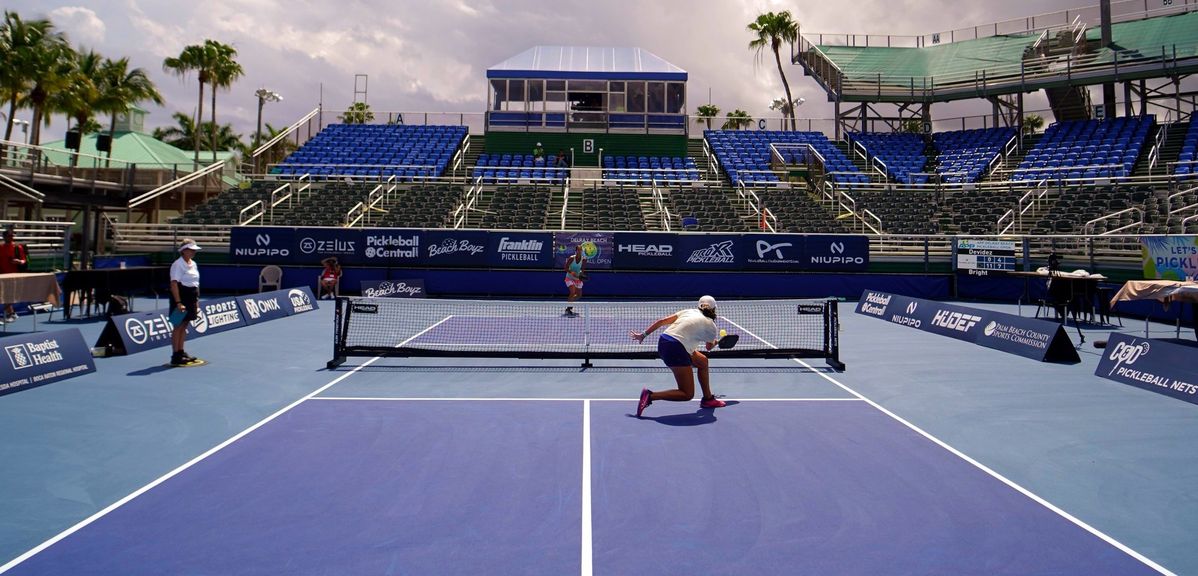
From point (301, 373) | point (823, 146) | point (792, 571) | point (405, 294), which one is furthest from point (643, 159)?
point (792, 571)

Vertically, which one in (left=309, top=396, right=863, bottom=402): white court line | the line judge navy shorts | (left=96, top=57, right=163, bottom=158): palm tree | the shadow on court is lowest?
the shadow on court

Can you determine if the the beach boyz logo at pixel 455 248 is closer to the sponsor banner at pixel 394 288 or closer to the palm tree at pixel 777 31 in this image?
the sponsor banner at pixel 394 288

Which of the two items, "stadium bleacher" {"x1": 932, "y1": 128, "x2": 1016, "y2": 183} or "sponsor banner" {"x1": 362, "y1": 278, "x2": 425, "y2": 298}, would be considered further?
"stadium bleacher" {"x1": 932, "y1": 128, "x2": 1016, "y2": 183}

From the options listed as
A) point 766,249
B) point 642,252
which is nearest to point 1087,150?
point 766,249

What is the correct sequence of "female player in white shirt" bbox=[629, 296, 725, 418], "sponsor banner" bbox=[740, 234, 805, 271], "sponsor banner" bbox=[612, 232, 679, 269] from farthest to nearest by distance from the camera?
"sponsor banner" bbox=[740, 234, 805, 271], "sponsor banner" bbox=[612, 232, 679, 269], "female player in white shirt" bbox=[629, 296, 725, 418]

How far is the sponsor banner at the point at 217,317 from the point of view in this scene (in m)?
15.4

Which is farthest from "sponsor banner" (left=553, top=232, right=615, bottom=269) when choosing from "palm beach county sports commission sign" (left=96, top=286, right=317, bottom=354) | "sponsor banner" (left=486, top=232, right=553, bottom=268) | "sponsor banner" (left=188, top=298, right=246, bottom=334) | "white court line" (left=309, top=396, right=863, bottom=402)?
"white court line" (left=309, top=396, right=863, bottom=402)

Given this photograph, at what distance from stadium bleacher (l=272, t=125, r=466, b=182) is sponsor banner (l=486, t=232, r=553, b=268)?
10.8 meters

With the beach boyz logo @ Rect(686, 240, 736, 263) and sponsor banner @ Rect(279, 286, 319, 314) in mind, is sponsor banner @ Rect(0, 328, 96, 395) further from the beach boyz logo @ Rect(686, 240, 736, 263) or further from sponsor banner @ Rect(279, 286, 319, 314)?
the beach boyz logo @ Rect(686, 240, 736, 263)

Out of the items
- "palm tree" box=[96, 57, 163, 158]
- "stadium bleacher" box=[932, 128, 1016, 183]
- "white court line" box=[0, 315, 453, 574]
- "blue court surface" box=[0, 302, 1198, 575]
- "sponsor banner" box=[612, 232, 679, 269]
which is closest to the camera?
"white court line" box=[0, 315, 453, 574]

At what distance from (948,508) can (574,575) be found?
3358mm

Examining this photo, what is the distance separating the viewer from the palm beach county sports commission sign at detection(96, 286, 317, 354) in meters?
12.8

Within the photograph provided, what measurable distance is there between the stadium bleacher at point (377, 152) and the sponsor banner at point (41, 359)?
23.4 m

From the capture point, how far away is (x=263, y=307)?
18.2 metres
